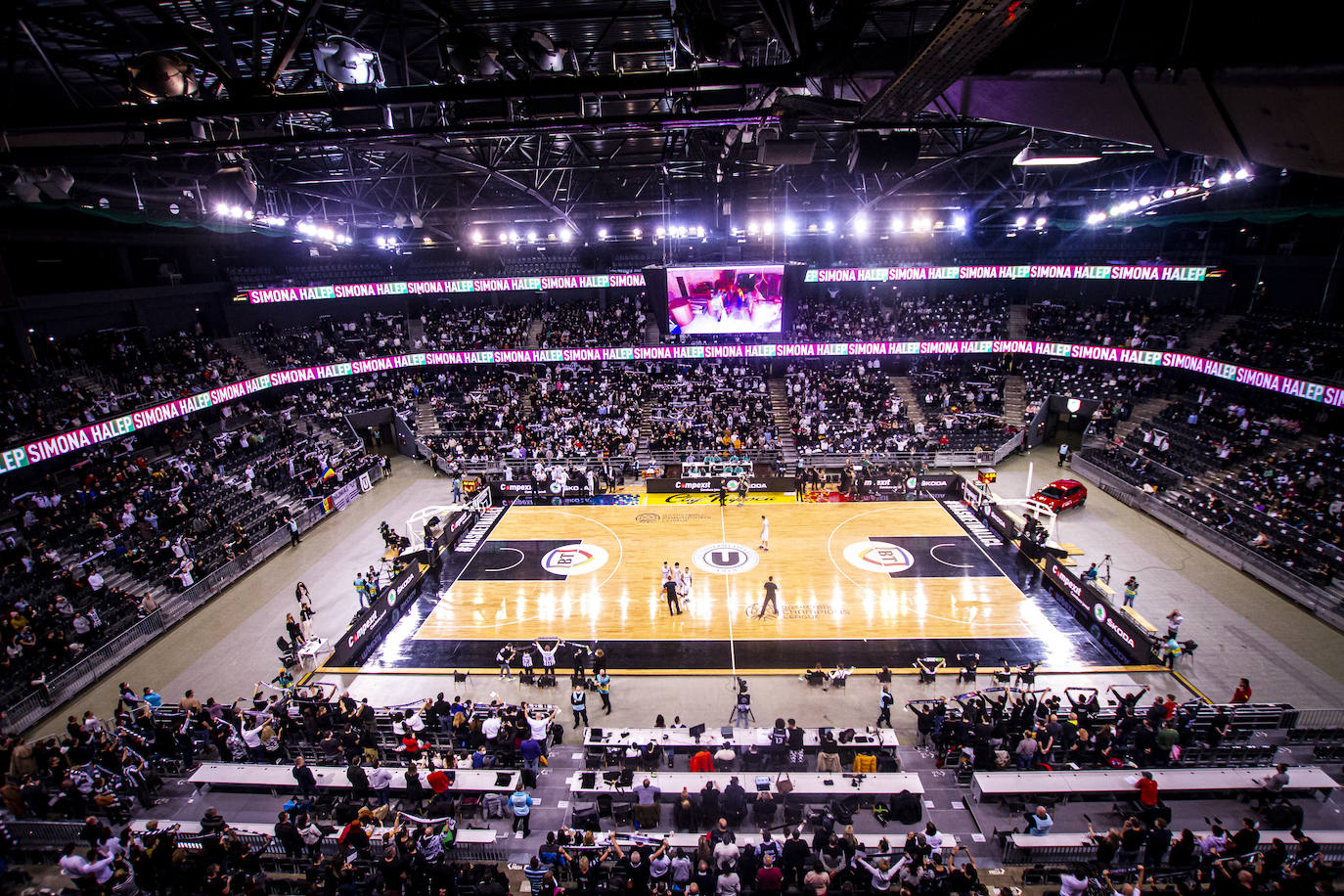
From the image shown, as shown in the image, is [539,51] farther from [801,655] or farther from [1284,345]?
[1284,345]

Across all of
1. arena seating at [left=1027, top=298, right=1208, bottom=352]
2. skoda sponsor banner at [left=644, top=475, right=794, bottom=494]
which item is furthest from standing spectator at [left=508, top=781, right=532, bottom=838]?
arena seating at [left=1027, top=298, right=1208, bottom=352]

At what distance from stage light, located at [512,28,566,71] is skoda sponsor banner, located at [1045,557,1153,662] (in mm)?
18424

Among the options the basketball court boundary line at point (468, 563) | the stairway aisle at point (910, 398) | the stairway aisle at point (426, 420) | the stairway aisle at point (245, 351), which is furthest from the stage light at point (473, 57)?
the stairway aisle at point (910, 398)

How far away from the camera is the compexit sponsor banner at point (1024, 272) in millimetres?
31000

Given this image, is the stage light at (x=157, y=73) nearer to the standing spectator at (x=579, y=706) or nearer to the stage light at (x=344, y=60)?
the stage light at (x=344, y=60)

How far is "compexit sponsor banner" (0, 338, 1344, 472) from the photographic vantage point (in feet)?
80.3

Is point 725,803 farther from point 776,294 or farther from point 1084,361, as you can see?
point 1084,361

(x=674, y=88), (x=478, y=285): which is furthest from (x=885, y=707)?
(x=478, y=285)

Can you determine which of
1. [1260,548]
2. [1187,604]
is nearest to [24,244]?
[1187,604]

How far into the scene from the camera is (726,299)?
1211 inches

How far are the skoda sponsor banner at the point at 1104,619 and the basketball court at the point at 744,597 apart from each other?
42 centimetres

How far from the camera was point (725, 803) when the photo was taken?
1113 centimetres

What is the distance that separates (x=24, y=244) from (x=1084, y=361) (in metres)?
50.1

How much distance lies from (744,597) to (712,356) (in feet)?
62.3
